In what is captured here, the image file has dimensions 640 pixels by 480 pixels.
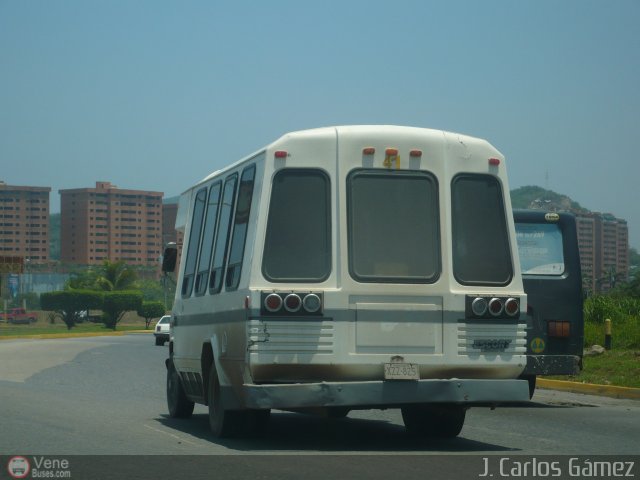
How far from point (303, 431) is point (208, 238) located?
2.48m

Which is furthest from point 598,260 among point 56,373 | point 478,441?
point 478,441

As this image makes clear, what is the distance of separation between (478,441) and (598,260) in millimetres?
176504

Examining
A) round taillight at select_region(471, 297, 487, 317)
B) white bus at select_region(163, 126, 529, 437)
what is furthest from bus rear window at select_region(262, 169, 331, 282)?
round taillight at select_region(471, 297, 487, 317)

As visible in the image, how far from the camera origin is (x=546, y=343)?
680 inches

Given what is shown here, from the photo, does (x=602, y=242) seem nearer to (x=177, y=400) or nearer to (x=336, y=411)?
(x=177, y=400)

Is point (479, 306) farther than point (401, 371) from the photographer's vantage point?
Yes

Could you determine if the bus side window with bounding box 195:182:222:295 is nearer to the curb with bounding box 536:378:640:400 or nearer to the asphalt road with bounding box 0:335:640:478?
the asphalt road with bounding box 0:335:640:478

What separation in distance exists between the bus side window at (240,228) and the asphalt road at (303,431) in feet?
5.44

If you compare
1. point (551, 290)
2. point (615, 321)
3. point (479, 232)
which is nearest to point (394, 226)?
point (479, 232)

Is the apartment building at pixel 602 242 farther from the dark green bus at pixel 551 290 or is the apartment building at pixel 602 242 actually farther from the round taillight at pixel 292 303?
the round taillight at pixel 292 303

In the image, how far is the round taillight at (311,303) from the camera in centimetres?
1039

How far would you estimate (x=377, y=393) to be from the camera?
1034 cm

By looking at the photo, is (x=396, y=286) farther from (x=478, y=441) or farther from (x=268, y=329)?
(x=478, y=441)
